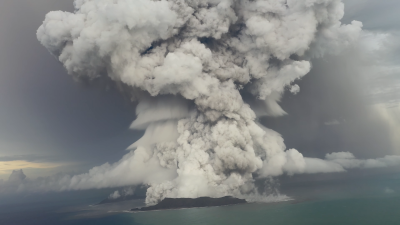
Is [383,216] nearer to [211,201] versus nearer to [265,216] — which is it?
[265,216]

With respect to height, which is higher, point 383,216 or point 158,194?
point 158,194

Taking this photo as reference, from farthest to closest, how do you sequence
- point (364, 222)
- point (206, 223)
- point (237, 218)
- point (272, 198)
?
point (272, 198) < point (237, 218) < point (206, 223) < point (364, 222)

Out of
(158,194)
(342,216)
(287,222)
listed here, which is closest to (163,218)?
(158,194)

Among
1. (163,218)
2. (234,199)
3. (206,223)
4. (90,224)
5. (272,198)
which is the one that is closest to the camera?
(206,223)

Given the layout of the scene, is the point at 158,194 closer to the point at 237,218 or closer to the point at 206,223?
the point at 206,223

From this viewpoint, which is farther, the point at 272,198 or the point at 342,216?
the point at 272,198

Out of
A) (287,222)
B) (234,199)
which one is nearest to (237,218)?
(287,222)

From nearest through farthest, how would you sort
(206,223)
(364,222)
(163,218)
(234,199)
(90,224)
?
(364,222) → (206,223) → (163,218) → (90,224) → (234,199)

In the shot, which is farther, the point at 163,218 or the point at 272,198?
the point at 272,198

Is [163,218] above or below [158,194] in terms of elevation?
below
